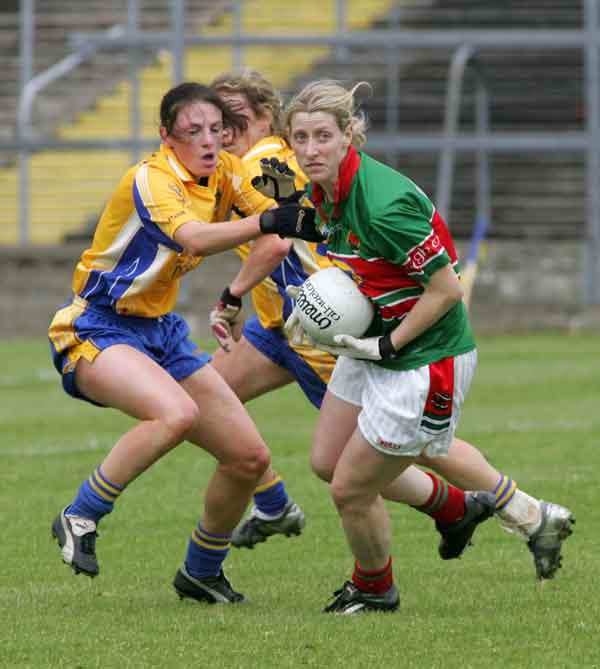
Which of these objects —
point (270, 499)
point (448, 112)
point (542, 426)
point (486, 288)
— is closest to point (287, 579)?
point (270, 499)

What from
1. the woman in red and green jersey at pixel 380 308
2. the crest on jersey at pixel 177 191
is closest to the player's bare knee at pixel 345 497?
the woman in red and green jersey at pixel 380 308

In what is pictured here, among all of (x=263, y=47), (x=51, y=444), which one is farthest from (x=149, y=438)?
(x=263, y=47)

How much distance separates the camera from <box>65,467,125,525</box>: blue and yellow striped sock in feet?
20.1

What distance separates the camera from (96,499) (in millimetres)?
6137

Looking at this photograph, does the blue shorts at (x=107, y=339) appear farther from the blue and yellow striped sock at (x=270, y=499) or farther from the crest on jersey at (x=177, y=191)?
the blue and yellow striped sock at (x=270, y=499)

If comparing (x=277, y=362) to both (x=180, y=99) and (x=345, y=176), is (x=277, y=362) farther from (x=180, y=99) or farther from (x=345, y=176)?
(x=345, y=176)

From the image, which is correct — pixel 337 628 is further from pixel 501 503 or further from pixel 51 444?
pixel 51 444

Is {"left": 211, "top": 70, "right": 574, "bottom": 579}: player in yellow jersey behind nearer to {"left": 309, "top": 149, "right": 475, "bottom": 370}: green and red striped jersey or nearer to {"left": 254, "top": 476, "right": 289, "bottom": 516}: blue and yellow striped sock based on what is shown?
{"left": 254, "top": 476, "right": 289, "bottom": 516}: blue and yellow striped sock

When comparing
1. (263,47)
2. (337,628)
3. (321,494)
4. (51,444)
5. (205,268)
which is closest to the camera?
(337,628)

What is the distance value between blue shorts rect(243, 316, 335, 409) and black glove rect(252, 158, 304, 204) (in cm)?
143

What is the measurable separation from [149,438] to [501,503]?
1504mm

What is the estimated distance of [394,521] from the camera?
8289 millimetres

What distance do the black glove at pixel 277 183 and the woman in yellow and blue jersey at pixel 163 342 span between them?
0.23 metres

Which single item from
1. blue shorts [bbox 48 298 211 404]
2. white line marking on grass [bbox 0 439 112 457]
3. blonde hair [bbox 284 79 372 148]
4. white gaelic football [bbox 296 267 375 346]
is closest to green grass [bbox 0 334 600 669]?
white line marking on grass [bbox 0 439 112 457]
